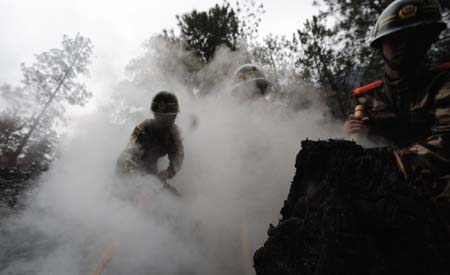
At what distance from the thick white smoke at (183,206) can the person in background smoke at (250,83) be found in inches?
8.0

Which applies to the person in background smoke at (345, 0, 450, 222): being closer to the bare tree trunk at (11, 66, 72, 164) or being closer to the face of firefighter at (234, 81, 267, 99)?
the face of firefighter at (234, 81, 267, 99)

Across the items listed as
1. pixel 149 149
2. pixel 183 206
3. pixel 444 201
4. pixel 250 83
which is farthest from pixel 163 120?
pixel 444 201

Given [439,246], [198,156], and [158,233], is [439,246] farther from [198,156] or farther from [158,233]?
[198,156]

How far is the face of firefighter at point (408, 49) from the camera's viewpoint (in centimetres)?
192

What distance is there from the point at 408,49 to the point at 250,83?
10.5 feet

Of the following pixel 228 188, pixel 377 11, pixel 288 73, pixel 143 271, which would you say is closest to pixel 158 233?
pixel 143 271

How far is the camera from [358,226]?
130 cm

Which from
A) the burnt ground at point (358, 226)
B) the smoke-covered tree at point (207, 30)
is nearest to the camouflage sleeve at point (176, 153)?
the burnt ground at point (358, 226)

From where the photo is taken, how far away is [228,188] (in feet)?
13.6

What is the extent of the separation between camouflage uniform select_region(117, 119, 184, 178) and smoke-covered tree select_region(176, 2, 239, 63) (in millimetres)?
11186

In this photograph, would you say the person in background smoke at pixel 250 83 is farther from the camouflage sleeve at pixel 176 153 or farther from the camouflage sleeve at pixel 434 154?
the camouflage sleeve at pixel 434 154

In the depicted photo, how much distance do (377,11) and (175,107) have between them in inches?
364

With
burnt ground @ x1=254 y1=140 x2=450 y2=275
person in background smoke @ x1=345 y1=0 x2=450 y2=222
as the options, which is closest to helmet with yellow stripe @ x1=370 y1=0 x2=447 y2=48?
person in background smoke @ x1=345 y1=0 x2=450 y2=222

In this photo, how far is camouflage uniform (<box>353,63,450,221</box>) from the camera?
1.44 m
